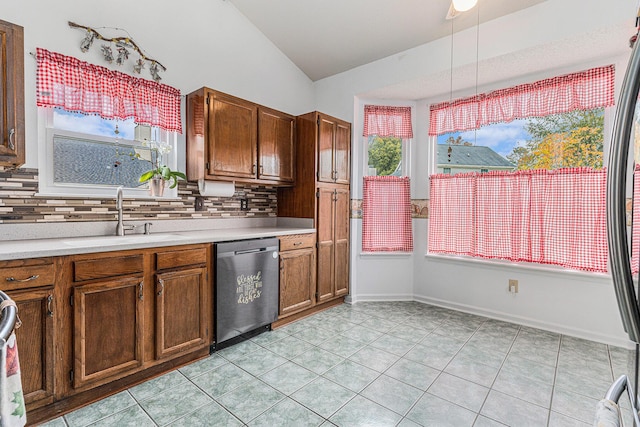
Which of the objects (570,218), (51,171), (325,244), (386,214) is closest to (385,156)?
(386,214)

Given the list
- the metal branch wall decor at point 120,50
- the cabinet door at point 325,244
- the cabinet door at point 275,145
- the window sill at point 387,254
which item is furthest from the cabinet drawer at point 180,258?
the window sill at point 387,254

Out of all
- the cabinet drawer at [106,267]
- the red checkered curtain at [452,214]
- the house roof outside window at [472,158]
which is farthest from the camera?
the red checkered curtain at [452,214]

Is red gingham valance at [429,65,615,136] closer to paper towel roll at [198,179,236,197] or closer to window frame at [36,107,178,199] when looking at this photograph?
paper towel roll at [198,179,236,197]

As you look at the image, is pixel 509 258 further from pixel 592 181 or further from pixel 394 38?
pixel 394 38

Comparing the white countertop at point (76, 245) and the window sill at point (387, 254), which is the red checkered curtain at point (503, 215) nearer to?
the window sill at point (387, 254)

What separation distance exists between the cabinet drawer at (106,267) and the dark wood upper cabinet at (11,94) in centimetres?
71

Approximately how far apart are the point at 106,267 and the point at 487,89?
3.74 m

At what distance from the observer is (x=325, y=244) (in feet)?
11.5

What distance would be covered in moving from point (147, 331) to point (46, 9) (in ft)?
7.43

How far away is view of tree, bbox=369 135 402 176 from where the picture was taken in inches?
155

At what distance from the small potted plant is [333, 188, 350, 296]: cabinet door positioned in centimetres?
168

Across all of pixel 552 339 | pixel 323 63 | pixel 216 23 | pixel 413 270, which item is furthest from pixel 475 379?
pixel 216 23

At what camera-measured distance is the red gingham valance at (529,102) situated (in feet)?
9.21

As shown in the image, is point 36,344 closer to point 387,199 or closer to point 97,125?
point 97,125
